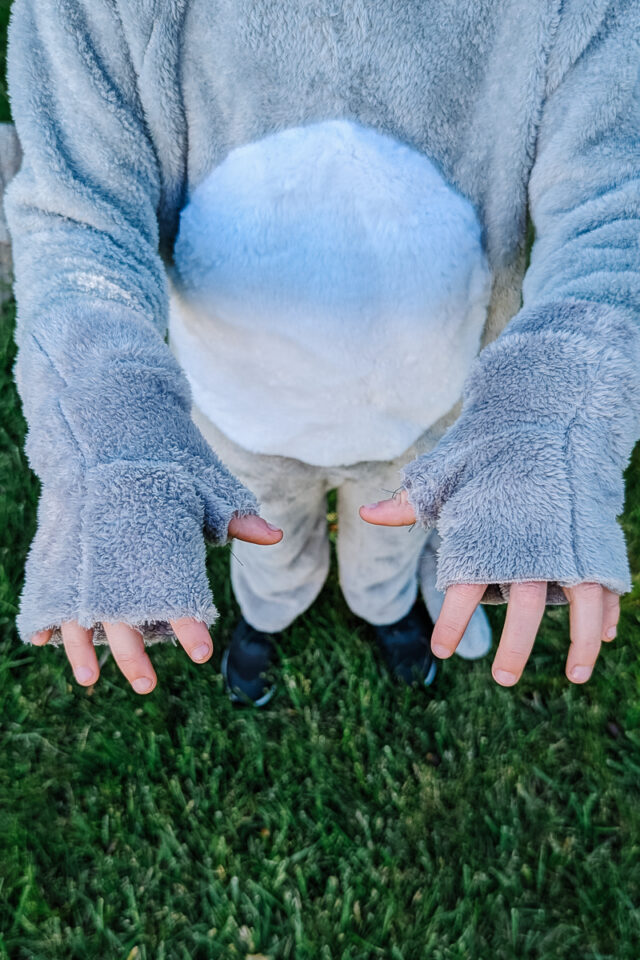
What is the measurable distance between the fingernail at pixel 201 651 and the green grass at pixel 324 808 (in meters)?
1.11

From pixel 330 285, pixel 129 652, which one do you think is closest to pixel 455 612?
pixel 129 652

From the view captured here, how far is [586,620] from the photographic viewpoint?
741 mm

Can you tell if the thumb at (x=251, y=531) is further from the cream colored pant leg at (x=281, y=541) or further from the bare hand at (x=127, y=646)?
the cream colored pant leg at (x=281, y=541)

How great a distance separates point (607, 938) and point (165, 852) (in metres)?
0.96

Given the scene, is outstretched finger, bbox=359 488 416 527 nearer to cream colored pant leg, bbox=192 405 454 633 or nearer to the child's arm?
the child's arm

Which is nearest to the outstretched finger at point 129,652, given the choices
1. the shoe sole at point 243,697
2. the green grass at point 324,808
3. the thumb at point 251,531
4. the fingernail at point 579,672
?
the thumb at point 251,531

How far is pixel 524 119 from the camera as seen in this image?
0.87 m

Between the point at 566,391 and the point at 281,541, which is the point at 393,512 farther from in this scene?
the point at 281,541

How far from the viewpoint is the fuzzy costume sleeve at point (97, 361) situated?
0.72 meters

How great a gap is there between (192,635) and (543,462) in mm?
391

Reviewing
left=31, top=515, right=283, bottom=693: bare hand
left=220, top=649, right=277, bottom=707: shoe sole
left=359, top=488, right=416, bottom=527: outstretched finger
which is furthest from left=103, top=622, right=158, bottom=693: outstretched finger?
left=220, top=649, right=277, bottom=707: shoe sole

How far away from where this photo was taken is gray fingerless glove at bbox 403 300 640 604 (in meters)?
0.73

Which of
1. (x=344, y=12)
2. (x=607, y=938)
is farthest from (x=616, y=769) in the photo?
(x=344, y=12)

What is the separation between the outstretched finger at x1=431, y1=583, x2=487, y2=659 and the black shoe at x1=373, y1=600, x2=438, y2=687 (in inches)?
46.1
